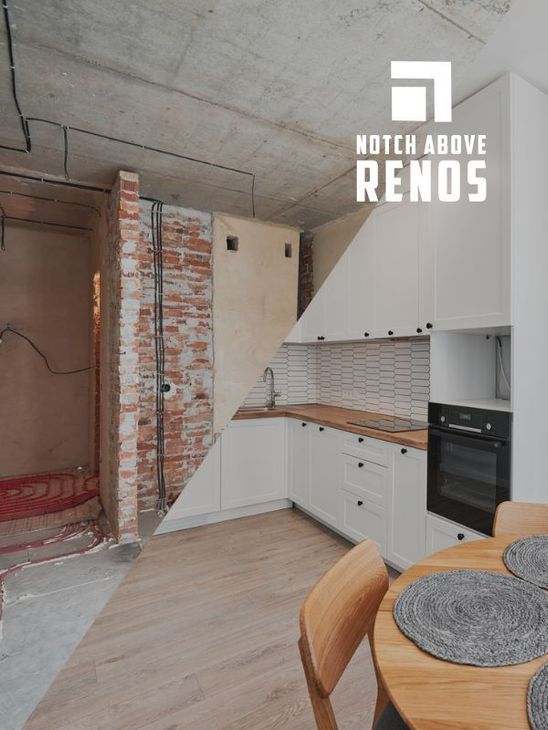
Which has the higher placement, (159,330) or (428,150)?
(428,150)

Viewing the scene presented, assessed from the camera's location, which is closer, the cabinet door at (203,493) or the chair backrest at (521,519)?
the chair backrest at (521,519)

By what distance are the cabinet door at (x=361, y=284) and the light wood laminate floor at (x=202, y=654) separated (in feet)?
5.10

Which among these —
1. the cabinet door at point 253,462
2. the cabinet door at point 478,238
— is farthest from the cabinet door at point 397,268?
the cabinet door at point 253,462

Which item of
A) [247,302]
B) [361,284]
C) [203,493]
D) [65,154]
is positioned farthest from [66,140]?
[203,493]

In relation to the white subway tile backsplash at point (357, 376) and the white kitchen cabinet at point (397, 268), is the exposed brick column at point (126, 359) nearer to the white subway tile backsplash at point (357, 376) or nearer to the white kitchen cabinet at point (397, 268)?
the white subway tile backsplash at point (357, 376)

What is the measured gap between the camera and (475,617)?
788mm

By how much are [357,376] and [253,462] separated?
1132 millimetres

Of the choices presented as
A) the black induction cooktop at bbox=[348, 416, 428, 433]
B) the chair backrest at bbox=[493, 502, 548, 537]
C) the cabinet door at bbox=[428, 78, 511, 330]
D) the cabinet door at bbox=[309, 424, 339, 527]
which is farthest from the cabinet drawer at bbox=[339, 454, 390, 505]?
the chair backrest at bbox=[493, 502, 548, 537]

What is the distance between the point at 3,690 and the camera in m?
1.57

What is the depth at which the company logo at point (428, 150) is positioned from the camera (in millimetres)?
1915

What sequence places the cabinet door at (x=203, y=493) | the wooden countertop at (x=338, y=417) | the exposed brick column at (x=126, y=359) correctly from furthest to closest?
the cabinet door at (x=203, y=493) < the exposed brick column at (x=126, y=359) < the wooden countertop at (x=338, y=417)

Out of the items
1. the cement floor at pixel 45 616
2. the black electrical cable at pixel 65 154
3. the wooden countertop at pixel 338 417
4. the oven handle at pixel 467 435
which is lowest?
the cement floor at pixel 45 616

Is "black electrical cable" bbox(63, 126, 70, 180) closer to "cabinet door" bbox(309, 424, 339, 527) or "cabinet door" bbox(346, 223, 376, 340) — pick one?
"cabinet door" bbox(346, 223, 376, 340)

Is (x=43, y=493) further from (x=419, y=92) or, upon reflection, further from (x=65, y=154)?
(x=419, y=92)
